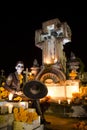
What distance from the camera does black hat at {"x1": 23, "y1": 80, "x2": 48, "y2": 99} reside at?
796 cm

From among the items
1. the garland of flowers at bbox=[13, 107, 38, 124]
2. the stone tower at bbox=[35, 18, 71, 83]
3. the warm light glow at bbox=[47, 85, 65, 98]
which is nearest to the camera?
the garland of flowers at bbox=[13, 107, 38, 124]

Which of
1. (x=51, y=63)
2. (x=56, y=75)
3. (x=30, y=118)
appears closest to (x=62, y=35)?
(x=51, y=63)

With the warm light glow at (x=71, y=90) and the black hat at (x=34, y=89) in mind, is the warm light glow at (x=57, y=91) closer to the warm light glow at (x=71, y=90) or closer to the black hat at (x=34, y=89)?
the warm light glow at (x=71, y=90)

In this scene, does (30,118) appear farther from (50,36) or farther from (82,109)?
(50,36)

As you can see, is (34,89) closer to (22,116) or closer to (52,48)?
(22,116)

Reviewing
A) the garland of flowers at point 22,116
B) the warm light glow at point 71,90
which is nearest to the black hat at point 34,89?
the garland of flowers at point 22,116

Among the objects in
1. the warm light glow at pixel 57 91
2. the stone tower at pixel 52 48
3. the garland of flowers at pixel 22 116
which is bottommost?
the garland of flowers at pixel 22 116

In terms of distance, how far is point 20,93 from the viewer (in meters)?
9.01

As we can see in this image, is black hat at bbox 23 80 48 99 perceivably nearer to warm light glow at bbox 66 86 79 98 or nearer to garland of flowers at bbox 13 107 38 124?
garland of flowers at bbox 13 107 38 124

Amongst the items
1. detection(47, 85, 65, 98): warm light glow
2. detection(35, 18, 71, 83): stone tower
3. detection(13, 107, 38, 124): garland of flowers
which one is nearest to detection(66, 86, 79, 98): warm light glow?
detection(47, 85, 65, 98): warm light glow

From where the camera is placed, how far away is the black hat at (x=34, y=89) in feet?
26.1

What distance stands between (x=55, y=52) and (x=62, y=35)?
2.67 metres

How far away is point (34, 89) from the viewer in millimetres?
8062

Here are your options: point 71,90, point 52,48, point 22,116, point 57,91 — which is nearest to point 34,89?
point 22,116
